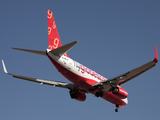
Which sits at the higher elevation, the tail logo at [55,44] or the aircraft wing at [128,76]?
the tail logo at [55,44]

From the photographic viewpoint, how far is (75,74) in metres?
30.6

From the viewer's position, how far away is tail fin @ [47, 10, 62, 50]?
30083 mm

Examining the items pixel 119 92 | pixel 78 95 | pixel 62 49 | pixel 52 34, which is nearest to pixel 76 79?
pixel 62 49

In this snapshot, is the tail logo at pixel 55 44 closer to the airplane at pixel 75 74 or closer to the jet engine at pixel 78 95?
the airplane at pixel 75 74

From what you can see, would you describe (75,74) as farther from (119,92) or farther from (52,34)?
(119,92)

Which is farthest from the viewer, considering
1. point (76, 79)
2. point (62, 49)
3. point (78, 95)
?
point (78, 95)

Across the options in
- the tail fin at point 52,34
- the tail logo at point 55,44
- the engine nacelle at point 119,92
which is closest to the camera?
the tail logo at point 55,44

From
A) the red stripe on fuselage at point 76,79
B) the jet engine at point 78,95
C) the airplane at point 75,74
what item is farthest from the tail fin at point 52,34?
the jet engine at point 78,95

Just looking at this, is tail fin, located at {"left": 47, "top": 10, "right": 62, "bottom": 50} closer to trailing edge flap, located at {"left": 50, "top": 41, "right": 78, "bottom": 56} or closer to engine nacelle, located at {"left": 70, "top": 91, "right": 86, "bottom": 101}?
trailing edge flap, located at {"left": 50, "top": 41, "right": 78, "bottom": 56}

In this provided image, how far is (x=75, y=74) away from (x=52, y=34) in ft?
19.5

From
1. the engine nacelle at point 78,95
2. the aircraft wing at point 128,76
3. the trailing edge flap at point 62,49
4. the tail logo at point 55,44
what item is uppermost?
the tail logo at point 55,44

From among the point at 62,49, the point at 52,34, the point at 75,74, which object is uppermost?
the point at 52,34

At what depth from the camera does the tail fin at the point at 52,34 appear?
98.7ft

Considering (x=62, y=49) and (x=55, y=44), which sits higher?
(x=55, y=44)
